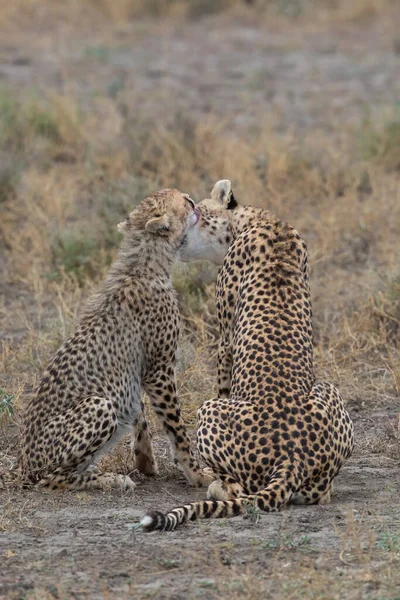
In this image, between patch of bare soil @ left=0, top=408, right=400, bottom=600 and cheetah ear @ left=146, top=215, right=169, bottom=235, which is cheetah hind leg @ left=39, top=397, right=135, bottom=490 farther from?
cheetah ear @ left=146, top=215, right=169, bottom=235

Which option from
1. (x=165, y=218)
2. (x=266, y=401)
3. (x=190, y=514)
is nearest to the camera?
(x=190, y=514)

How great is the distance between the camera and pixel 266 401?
5.26 meters

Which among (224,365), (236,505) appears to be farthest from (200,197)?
(236,505)

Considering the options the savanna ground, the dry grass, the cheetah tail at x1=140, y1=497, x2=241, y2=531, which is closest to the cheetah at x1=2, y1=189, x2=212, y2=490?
the savanna ground

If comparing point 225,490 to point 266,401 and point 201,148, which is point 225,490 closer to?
point 266,401

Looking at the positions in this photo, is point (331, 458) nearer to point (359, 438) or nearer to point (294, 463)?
point (294, 463)

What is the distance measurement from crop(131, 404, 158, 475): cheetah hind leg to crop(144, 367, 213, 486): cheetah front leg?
0.34ft

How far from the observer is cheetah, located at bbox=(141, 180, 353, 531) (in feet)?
16.8

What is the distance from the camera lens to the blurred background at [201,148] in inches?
309

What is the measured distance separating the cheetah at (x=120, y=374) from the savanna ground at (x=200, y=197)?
0.51 feet

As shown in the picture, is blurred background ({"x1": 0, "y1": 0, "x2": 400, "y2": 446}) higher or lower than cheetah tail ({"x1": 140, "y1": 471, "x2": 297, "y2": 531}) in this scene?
higher

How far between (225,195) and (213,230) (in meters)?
0.19

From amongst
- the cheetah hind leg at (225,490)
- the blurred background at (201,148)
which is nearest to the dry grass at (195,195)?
the blurred background at (201,148)

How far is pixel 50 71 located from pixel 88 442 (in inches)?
387
